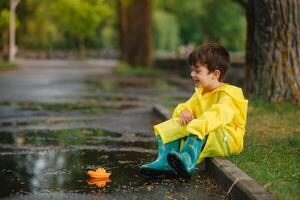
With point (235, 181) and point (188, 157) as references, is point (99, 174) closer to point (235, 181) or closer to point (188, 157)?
point (188, 157)

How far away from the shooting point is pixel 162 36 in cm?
6500

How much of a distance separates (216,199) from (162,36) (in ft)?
196

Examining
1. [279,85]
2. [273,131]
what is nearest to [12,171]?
[273,131]

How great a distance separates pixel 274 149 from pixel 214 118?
1.34 meters

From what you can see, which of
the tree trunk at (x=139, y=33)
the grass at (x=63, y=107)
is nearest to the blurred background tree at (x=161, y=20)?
the tree trunk at (x=139, y=33)

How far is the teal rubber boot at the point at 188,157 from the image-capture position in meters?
6.11

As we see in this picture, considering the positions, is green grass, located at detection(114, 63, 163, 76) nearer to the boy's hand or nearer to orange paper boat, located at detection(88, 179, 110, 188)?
the boy's hand

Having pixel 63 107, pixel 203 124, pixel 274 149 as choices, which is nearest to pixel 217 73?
pixel 203 124

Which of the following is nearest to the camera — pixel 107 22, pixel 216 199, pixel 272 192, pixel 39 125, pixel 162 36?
pixel 272 192

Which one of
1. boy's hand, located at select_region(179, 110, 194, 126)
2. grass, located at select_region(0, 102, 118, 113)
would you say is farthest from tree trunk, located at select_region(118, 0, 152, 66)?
boy's hand, located at select_region(179, 110, 194, 126)

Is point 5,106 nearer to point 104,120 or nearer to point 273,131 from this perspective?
point 104,120

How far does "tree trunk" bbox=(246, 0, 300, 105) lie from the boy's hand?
5.84 metres

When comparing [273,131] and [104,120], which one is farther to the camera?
[104,120]

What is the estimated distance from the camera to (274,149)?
7.39 m
